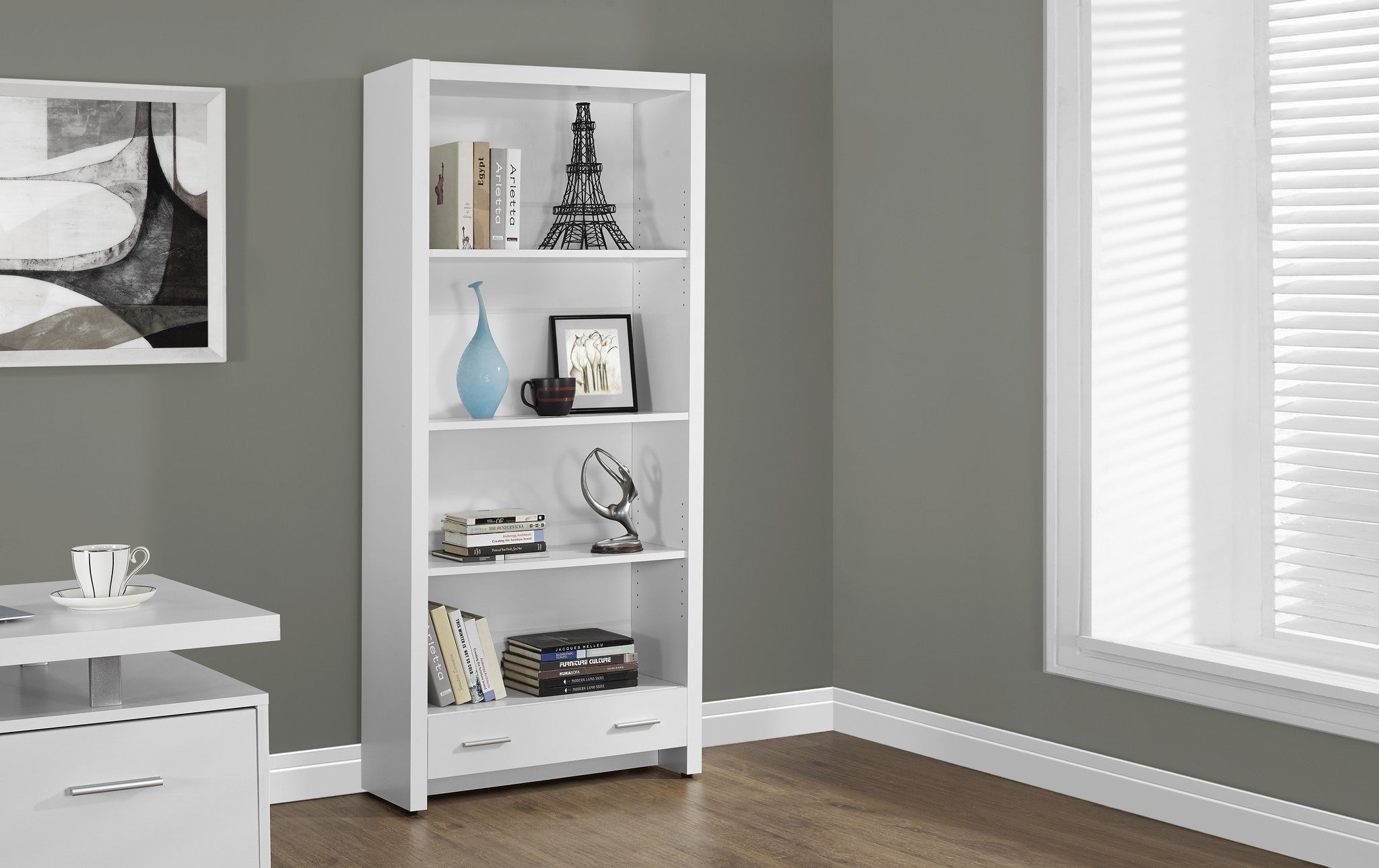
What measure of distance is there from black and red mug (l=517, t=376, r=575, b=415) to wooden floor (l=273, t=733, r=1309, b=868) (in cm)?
102

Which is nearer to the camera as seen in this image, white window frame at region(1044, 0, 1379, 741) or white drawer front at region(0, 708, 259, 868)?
white drawer front at region(0, 708, 259, 868)

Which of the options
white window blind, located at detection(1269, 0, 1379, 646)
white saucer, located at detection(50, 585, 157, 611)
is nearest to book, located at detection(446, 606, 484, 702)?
white saucer, located at detection(50, 585, 157, 611)

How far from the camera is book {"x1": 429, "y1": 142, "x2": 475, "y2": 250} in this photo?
373cm

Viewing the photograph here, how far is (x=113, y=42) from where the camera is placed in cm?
355

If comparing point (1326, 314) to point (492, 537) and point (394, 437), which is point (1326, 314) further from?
point (394, 437)

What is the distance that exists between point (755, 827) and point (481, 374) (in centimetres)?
134

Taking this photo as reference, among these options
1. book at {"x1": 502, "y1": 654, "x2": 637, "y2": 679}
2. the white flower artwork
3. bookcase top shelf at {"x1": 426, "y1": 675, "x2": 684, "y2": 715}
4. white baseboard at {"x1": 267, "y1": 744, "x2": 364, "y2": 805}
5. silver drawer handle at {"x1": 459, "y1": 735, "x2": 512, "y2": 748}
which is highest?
the white flower artwork

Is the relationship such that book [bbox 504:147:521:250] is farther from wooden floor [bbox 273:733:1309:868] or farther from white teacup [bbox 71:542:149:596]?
white teacup [bbox 71:542:149:596]

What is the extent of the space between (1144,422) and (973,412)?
0.51m

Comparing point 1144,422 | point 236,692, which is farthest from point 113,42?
point 1144,422

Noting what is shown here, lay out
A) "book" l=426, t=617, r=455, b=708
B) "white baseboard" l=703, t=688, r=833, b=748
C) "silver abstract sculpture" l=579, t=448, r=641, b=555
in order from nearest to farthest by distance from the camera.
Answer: "book" l=426, t=617, r=455, b=708, "silver abstract sculpture" l=579, t=448, r=641, b=555, "white baseboard" l=703, t=688, r=833, b=748

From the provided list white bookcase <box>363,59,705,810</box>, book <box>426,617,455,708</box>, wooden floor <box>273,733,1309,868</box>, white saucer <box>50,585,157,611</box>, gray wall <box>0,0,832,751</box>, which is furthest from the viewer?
book <box>426,617,455,708</box>

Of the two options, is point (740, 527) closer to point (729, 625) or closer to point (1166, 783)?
point (729, 625)

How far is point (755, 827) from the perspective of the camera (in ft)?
11.9
